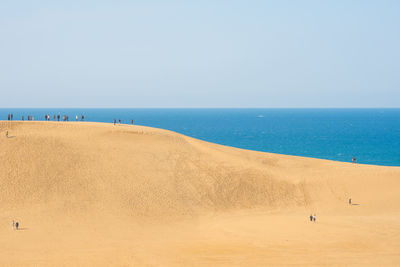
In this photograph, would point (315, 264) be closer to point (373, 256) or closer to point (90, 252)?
point (373, 256)

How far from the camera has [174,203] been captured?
3944cm

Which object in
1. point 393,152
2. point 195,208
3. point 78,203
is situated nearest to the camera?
point 78,203

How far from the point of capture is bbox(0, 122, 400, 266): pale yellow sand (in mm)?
28688

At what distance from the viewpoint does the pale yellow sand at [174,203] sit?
94.1ft

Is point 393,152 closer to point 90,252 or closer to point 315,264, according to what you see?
point 315,264

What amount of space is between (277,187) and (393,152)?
187 feet

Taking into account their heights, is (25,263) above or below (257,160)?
below

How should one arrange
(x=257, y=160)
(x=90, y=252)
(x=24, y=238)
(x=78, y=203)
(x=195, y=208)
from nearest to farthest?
(x=90, y=252) → (x=24, y=238) → (x=78, y=203) → (x=195, y=208) → (x=257, y=160)

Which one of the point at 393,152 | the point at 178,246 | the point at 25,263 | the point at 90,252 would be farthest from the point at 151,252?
the point at 393,152

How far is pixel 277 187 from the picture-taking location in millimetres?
45000

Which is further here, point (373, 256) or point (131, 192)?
point (131, 192)

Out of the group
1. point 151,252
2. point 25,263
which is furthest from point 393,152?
point 25,263

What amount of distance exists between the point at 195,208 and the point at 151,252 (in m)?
11.1

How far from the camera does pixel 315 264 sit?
26766 millimetres
